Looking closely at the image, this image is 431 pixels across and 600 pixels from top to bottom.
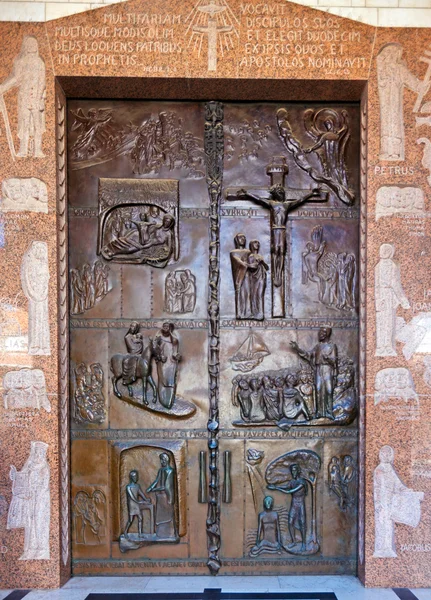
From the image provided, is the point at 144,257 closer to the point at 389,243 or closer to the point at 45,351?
the point at 45,351

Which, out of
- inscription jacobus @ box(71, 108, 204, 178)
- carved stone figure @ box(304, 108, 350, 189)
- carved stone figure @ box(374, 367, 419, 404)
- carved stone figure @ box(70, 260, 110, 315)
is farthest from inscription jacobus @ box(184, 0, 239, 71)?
carved stone figure @ box(374, 367, 419, 404)

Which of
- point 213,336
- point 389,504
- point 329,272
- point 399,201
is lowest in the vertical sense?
point 389,504

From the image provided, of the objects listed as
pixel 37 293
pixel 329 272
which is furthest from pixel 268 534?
pixel 37 293

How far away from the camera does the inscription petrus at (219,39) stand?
5.04 metres

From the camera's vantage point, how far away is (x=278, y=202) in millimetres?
5379

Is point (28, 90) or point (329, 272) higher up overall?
point (28, 90)

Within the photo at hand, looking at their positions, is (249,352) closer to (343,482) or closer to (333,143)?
(343,482)

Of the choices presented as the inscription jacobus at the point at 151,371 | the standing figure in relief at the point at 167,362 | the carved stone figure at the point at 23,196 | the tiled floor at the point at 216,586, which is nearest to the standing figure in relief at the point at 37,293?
the carved stone figure at the point at 23,196

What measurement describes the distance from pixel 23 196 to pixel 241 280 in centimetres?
212

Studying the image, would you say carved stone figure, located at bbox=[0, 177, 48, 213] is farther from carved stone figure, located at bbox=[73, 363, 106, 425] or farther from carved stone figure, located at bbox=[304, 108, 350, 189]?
carved stone figure, located at bbox=[304, 108, 350, 189]

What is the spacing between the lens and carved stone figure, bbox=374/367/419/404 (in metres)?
5.14

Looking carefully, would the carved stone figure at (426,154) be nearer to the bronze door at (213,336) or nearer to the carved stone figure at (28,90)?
the bronze door at (213,336)

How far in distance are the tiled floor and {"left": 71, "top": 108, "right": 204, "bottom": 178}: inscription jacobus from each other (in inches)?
150

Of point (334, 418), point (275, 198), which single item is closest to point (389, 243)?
point (275, 198)
